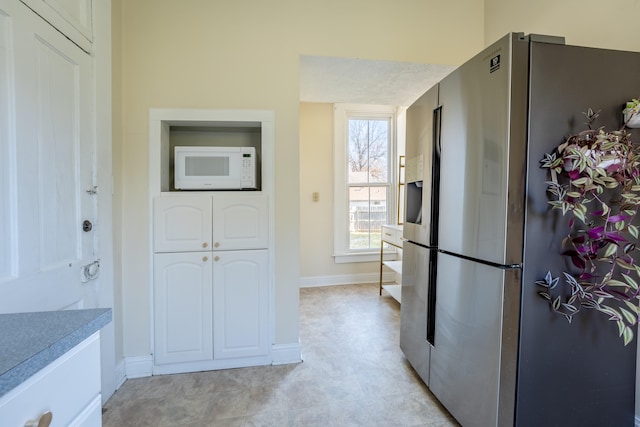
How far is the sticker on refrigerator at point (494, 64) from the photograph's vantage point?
1.24 metres

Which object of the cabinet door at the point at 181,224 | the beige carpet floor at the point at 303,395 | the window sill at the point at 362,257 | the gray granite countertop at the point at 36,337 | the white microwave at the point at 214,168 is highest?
the white microwave at the point at 214,168

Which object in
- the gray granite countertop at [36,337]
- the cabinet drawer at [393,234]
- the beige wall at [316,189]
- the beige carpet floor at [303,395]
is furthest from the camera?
the beige wall at [316,189]

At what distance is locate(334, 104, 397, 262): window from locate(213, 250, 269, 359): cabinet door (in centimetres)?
207

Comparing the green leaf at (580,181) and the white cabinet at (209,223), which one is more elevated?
the green leaf at (580,181)

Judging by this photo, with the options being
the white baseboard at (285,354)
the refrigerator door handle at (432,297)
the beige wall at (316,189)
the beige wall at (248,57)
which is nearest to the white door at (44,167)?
the beige wall at (248,57)

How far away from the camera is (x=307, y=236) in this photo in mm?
4031

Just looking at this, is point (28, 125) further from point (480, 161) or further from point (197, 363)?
point (480, 161)

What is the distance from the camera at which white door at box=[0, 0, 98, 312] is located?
1.11 metres

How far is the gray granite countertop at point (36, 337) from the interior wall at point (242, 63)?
4.59ft

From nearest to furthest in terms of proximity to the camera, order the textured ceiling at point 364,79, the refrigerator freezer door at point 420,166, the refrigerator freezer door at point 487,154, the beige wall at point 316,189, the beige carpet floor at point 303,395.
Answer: the refrigerator freezer door at point 487,154
the beige carpet floor at point 303,395
the refrigerator freezer door at point 420,166
the textured ceiling at point 364,79
the beige wall at point 316,189

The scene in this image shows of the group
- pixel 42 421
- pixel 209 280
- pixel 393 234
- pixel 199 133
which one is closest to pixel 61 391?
pixel 42 421

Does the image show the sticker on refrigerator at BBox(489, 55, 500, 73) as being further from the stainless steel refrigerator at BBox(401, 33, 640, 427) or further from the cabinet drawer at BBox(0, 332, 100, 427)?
the cabinet drawer at BBox(0, 332, 100, 427)

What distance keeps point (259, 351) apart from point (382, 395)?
915 millimetres

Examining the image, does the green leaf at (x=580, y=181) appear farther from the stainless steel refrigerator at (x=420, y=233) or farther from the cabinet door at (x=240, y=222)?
the cabinet door at (x=240, y=222)
